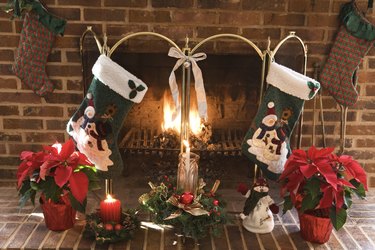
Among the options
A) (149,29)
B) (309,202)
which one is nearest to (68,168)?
(149,29)

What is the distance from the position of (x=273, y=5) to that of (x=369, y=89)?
717 millimetres

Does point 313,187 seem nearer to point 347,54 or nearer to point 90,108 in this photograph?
point 347,54

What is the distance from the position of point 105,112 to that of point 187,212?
580 millimetres

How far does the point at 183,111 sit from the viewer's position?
77.8 inches

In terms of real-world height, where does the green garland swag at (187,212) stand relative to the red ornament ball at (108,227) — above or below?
above

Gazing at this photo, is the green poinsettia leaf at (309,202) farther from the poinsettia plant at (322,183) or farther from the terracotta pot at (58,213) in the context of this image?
the terracotta pot at (58,213)

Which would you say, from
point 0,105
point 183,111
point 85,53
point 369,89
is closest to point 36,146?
point 0,105

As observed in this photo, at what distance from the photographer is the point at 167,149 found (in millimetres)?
2496

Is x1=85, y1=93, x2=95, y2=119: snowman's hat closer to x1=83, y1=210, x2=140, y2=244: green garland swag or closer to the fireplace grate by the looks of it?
x1=83, y1=210, x2=140, y2=244: green garland swag

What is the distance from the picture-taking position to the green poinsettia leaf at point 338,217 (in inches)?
69.3

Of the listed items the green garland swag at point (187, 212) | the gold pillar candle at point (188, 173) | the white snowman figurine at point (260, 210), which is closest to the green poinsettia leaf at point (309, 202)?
the white snowman figurine at point (260, 210)

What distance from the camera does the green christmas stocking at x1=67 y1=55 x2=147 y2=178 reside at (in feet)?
6.06

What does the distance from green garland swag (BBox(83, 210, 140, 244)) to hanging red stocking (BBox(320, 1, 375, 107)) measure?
127 cm

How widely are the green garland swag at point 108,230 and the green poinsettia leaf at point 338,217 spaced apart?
86 centimetres
